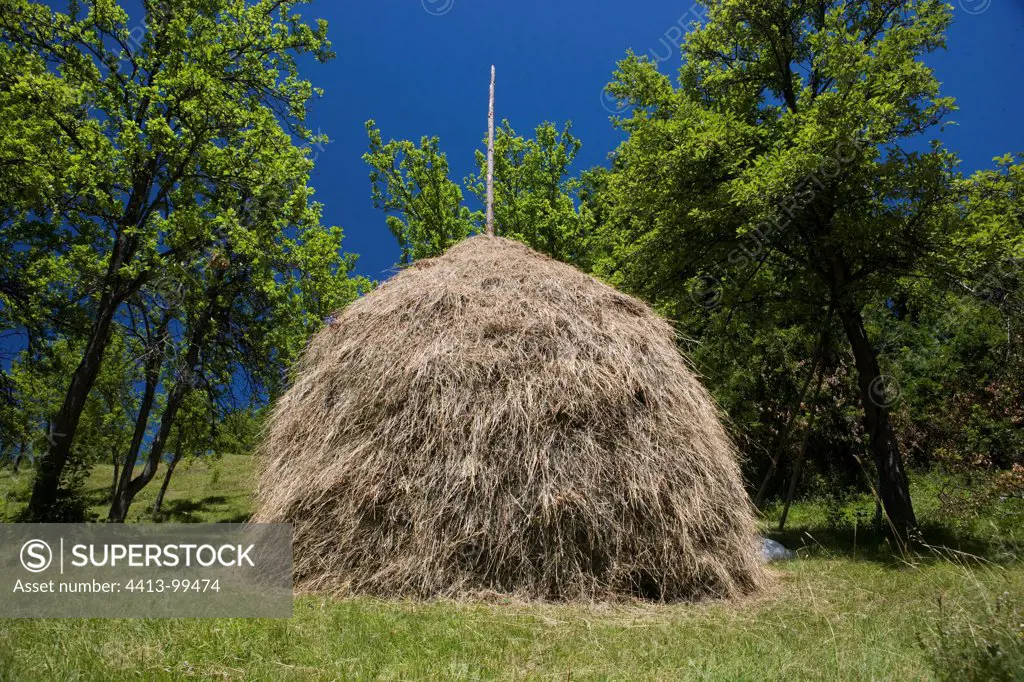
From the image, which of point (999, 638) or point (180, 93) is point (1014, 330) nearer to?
point (999, 638)

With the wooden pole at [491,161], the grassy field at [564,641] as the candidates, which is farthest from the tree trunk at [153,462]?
the grassy field at [564,641]

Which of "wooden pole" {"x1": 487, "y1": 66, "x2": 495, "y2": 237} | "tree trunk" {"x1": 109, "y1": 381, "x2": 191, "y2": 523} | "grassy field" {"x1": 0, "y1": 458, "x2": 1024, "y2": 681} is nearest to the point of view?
"grassy field" {"x1": 0, "y1": 458, "x2": 1024, "y2": 681}

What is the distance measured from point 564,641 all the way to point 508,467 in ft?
6.98

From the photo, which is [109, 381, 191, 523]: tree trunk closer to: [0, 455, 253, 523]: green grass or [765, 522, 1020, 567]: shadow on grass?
[0, 455, 253, 523]: green grass

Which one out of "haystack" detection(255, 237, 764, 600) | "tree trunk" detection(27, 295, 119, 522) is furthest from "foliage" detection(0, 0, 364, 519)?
"haystack" detection(255, 237, 764, 600)

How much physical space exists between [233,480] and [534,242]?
1636 centimetres

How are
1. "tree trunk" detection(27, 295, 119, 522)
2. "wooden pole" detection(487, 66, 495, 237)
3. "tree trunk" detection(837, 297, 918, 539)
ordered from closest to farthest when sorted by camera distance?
"wooden pole" detection(487, 66, 495, 237) → "tree trunk" detection(837, 297, 918, 539) → "tree trunk" detection(27, 295, 119, 522)

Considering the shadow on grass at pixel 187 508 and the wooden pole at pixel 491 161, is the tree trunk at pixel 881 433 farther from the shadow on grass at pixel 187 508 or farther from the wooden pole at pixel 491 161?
the shadow on grass at pixel 187 508

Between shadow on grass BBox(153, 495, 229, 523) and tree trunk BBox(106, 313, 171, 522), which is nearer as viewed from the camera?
tree trunk BBox(106, 313, 171, 522)

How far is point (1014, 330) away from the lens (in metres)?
14.1

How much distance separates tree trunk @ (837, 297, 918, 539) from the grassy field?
600cm

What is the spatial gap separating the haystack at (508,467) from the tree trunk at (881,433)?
629 centimetres

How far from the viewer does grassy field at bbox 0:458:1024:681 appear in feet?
12.8

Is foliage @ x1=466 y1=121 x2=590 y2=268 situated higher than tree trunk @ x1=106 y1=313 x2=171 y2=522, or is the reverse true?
foliage @ x1=466 y1=121 x2=590 y2=268
